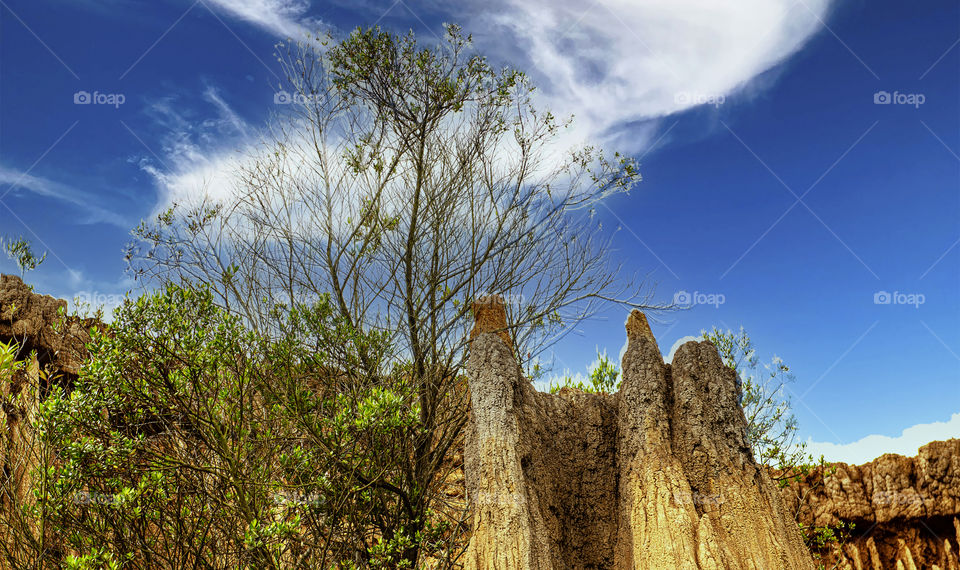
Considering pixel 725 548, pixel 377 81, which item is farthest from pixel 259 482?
pixel 377 81

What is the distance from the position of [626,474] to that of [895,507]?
1354 centimetres

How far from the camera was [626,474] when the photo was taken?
7859mm

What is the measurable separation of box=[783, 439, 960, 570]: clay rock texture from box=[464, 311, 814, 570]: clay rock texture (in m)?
10.4

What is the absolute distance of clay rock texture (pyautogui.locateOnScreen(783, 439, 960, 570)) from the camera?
53.2 ft

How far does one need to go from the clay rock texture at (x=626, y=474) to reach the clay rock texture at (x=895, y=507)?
1041 cm

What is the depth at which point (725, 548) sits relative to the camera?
698 centimetres

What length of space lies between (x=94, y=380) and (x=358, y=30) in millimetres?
7268

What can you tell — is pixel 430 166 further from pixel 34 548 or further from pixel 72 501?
pixel 34 548
